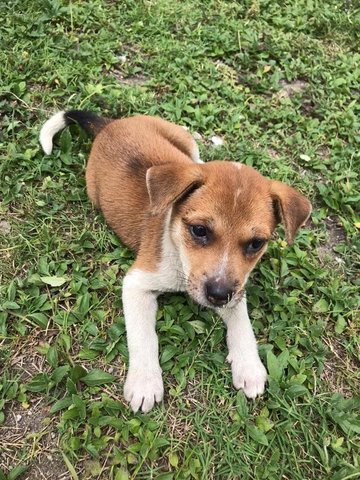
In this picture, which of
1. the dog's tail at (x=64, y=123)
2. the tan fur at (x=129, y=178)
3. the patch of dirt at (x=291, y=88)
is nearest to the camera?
the tan fur at (x=129, y=178)

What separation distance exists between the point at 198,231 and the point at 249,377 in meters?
1.39

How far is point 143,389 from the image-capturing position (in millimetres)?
4305

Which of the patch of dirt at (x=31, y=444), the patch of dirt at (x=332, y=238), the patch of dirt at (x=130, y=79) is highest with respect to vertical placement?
the patch of dirt at (x=130, y=79)

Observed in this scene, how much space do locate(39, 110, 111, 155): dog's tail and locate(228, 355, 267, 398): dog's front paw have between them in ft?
9.94

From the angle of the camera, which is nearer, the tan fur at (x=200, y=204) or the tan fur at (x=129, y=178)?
the tan fur at (x=200, y=204)

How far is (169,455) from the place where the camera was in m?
4.14

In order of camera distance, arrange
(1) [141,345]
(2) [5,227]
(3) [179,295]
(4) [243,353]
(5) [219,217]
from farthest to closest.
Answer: (2) [5,227]
(3) [179,295]
(4) [243,353]
(1) [141,345]
(5) [219,217]

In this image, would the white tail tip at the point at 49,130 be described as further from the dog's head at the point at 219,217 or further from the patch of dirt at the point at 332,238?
the patch of dirt at the point at 332,238

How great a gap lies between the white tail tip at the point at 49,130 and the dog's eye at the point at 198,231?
7.99ft

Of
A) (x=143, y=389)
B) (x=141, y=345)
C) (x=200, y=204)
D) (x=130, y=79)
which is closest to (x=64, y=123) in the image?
(x=130, y=79)

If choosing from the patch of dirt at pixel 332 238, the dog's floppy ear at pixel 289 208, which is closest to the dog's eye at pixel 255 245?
the dog's floppy ear at pixel 289 208

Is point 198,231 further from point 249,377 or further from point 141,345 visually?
point 249,377

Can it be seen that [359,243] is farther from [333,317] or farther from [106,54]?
[106,54]

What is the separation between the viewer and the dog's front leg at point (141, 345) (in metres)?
4.31
